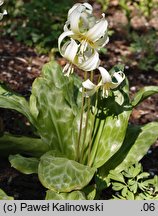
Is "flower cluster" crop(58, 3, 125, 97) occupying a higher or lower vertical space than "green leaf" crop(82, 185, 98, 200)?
higher

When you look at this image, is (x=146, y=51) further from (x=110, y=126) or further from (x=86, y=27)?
(x=86, y=27)

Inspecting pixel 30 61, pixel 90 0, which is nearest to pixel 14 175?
pixel 30 61

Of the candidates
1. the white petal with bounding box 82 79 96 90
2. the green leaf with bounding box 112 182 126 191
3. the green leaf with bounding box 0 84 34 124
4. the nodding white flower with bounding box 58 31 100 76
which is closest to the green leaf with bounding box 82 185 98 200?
→ the green leaf with bounding box 112 182 126 191

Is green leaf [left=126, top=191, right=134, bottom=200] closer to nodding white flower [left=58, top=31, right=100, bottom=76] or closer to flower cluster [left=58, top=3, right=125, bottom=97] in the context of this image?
flower cluster [left=58, top=3, right=125, bottom=97]

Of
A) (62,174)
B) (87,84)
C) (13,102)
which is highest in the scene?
(87,84)

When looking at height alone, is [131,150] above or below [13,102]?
below

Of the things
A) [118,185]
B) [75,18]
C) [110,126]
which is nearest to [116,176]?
[118,185]
